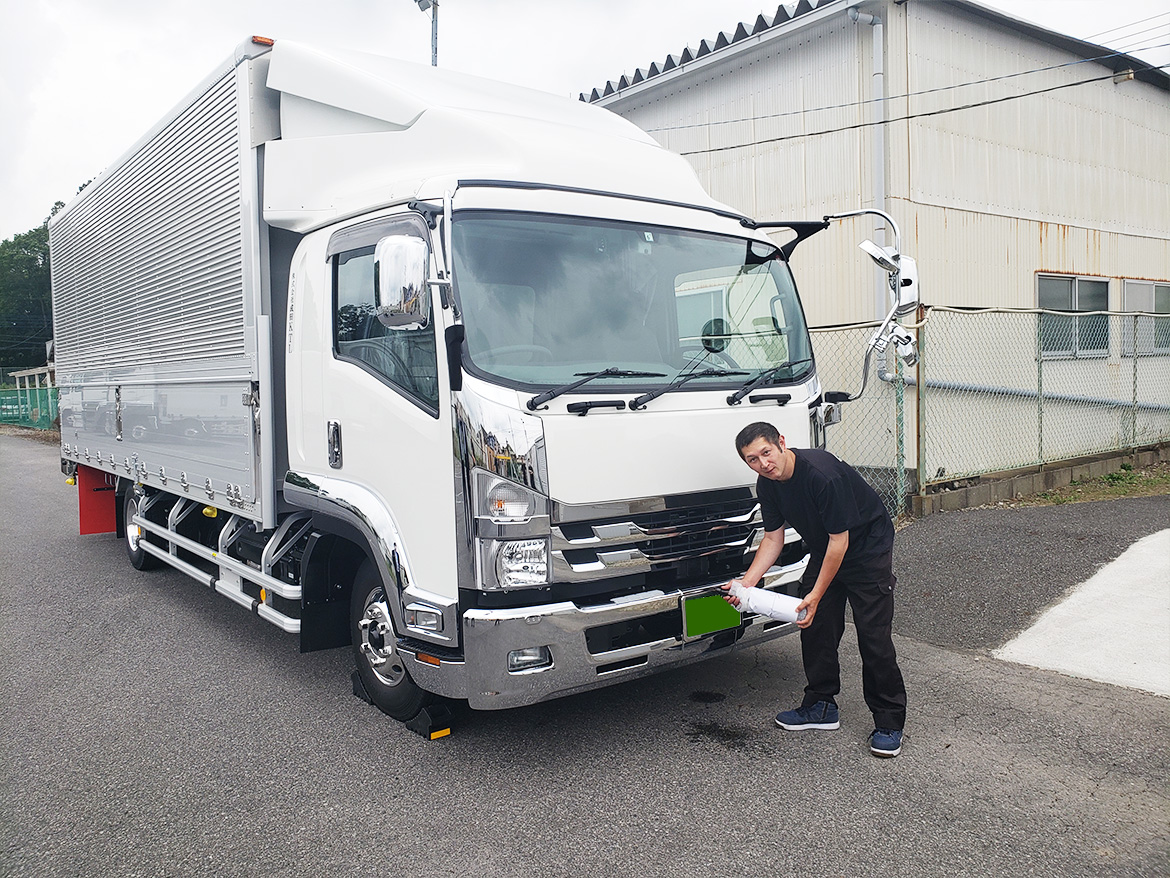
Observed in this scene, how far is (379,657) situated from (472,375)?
153 cm

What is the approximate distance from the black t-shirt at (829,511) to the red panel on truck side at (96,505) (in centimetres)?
747

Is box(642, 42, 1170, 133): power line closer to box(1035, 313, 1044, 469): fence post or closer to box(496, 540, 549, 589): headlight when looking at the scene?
box(1035, 313, 1044, 469): fence post

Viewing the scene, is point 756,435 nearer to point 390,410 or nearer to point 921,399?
point 390,410

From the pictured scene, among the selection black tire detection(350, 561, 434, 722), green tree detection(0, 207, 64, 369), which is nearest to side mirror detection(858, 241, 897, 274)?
black tire detection(350, 561, 434, 722)

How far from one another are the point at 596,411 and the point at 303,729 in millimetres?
2210

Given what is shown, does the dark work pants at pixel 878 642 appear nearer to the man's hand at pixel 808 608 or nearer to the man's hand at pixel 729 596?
the man's hand at pixel 808 608

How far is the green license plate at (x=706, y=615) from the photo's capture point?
380cm

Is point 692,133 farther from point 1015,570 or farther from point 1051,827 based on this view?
point 1051,827

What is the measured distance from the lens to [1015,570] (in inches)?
259

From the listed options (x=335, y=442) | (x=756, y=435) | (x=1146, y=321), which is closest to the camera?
(x=756, y=435)

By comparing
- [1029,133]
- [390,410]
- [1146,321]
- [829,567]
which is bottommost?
[829,567]

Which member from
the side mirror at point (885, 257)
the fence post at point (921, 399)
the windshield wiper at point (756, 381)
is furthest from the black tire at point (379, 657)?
the fence post at point (921, 399)

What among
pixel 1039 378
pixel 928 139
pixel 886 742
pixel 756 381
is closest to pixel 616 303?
pixel 756 381

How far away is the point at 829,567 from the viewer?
150 inches
